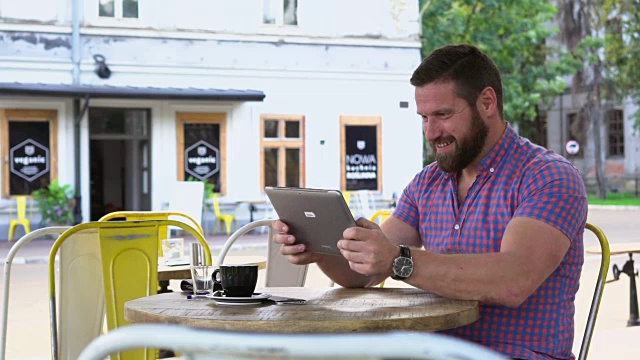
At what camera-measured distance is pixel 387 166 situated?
24266 millimetres

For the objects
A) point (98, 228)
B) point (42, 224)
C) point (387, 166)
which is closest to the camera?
point (98, 228)

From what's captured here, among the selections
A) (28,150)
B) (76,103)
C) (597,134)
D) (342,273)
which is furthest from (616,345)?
(597,134)

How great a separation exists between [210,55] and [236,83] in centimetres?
80

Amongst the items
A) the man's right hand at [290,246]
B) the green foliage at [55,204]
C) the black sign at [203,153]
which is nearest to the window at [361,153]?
the black sign at [203,153]

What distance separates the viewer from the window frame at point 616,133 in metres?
42.6

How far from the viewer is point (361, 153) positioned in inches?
939

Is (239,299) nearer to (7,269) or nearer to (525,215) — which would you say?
(525,215)

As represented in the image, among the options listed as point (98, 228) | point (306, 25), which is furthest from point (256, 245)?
point (98, 228)

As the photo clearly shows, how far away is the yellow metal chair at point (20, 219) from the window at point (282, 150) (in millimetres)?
4935

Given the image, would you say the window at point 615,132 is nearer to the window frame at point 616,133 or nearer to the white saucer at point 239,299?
the window frame at point 616,133

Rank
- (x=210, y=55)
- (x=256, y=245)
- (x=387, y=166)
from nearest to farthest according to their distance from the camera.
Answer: (x=256, y=245)
(x=210, y=55)
(x=387, y=166)

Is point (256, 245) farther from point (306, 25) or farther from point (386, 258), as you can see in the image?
point (386, 258)

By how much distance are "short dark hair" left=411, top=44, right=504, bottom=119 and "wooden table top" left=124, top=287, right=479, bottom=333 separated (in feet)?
2.16

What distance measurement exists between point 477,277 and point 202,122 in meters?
19.7
